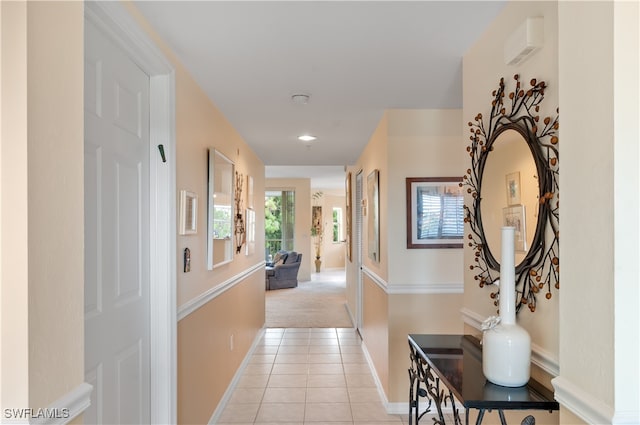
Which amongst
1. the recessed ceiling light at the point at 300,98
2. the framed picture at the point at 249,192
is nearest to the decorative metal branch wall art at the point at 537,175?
the recessed ceiling light at the point at 300,98

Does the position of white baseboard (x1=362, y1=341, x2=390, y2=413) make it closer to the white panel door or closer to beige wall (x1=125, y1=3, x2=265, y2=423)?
beige wall (x1=125, y1=3, x2=265, y2=423)

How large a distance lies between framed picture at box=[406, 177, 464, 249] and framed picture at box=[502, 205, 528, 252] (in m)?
1.59

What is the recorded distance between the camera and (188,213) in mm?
2330

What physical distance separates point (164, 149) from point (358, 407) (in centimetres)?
249

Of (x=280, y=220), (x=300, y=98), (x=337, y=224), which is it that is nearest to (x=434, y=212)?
(x=300, y=98)

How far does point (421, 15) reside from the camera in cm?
171

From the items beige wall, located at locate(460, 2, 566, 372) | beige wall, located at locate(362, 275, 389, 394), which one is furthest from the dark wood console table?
beige wall, located at locate(362, 275, 389, 394)

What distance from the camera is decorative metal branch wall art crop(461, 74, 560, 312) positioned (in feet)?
4.33

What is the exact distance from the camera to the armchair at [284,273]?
9109 mm

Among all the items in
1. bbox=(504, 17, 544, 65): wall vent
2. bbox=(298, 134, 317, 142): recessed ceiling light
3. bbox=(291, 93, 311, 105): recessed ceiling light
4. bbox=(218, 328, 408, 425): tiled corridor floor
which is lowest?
bbox=(218, 328, 408, 425): tiled corridor floor

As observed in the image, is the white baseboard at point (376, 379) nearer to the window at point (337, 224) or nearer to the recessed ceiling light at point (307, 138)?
the recessed ceiling light at point (307, 138)

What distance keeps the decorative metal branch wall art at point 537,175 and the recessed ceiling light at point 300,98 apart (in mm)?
1243

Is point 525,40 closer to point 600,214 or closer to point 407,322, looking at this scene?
point 600,214

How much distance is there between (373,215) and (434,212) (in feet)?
2.80
